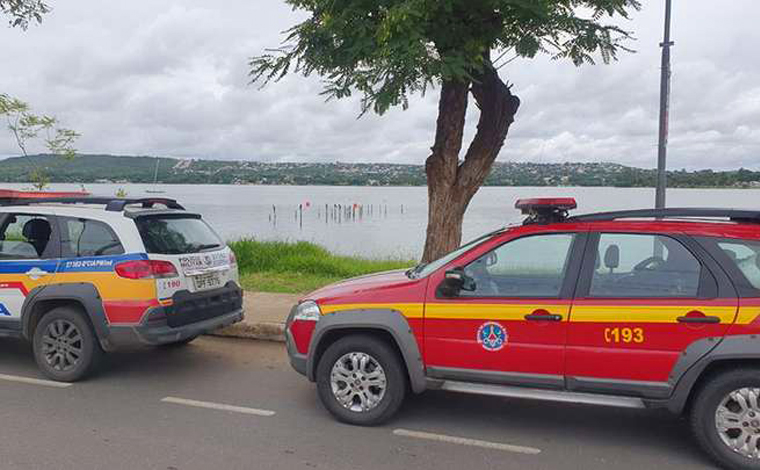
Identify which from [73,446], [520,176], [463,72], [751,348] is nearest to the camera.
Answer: [751,348]

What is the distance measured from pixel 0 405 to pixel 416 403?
11.3ft

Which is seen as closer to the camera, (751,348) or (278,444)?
(751,348)

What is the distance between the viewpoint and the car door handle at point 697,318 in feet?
13.1

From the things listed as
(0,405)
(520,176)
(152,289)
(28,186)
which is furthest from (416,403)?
(520,176)

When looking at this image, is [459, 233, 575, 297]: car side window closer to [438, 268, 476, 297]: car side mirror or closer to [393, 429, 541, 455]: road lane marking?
[438, 268, 476, 297]: car side mirror

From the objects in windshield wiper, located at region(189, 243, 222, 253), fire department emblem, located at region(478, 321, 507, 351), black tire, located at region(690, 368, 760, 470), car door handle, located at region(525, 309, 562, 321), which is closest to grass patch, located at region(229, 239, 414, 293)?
windshield wiper, located at region(189, 243, 222, 253)

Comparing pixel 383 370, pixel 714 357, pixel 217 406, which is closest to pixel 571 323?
pixel 714 357

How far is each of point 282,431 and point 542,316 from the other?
2107 millimetres

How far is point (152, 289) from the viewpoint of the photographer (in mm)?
5488

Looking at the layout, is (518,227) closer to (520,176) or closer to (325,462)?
(325,462)

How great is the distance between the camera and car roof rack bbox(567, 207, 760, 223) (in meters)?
4.30

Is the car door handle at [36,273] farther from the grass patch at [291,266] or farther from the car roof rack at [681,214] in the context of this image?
the car roof rack at [681,214]

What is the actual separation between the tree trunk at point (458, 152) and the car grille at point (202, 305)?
3.43m

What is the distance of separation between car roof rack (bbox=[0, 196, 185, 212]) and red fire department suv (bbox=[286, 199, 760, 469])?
2.27 metres
